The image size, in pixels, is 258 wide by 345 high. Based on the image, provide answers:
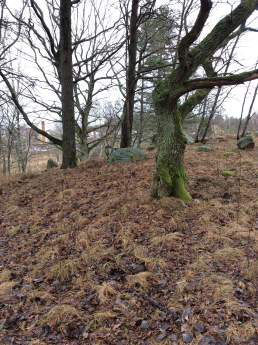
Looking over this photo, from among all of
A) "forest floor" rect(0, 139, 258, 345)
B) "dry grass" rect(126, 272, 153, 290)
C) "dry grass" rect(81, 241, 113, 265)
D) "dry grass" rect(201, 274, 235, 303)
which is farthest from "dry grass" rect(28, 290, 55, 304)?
"dry grass" rect(201, 274, 235, 303)

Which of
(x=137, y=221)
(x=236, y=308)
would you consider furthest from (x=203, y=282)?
(x=137, y=221)

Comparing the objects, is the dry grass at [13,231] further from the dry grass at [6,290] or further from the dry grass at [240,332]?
the dry grass at [240,332]

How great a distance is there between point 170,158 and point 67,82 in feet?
14.5

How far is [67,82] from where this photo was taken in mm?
8133

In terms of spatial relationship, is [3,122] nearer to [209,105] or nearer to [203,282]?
[209,105]

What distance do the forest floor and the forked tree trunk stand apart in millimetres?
266

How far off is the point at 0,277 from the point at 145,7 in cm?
789

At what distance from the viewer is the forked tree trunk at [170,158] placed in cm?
520

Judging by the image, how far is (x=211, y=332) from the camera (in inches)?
98.7

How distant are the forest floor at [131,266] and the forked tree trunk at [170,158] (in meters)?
0.27

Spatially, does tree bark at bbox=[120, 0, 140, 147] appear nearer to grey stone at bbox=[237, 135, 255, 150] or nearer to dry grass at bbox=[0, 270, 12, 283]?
grey stone at bbox=[237, 135, 255, 150]

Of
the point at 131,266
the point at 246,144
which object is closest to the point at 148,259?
the point at 131,266

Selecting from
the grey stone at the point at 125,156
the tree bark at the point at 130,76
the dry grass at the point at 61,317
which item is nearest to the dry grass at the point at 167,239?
the dry grass at the point at 61,317

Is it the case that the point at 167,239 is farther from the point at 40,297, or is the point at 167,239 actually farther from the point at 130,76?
the point at 130,76
